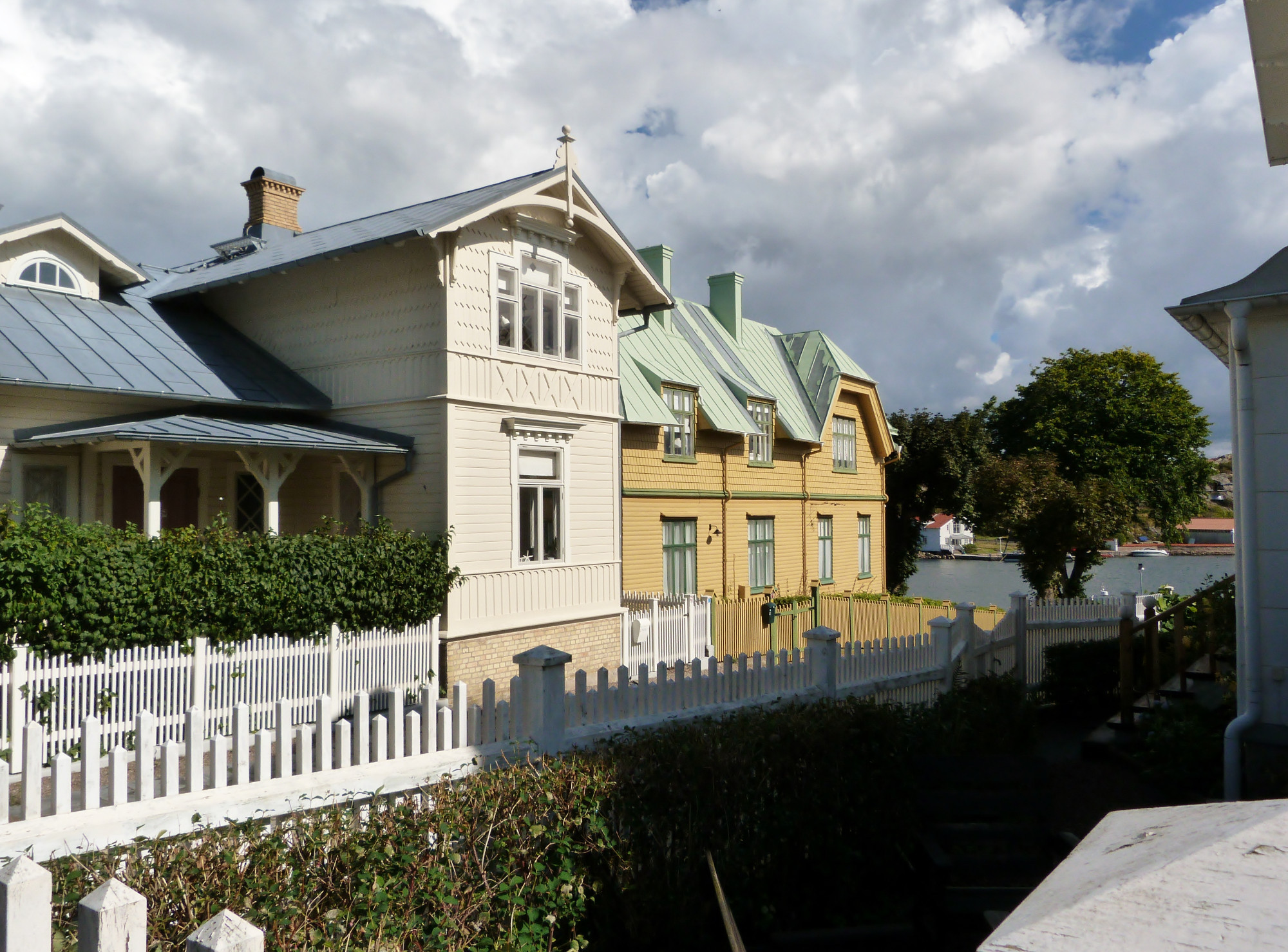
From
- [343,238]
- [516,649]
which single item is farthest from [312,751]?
[343,238]

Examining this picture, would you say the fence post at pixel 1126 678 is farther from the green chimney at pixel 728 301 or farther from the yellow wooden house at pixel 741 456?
the green chimney at pixel 728 301

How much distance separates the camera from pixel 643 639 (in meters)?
17.8

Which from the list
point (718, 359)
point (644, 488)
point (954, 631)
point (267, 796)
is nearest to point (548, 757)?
point (267, 796)

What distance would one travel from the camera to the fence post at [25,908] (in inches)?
123

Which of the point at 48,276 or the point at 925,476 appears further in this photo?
the point at 925,476

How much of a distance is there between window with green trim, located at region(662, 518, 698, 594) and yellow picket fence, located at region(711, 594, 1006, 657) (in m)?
0.95

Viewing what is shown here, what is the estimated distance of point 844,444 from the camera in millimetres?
31000

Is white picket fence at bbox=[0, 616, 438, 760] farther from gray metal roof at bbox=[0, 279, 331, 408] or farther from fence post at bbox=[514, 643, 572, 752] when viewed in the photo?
gray metal roof at bbox=[0, 279, 331, 408]

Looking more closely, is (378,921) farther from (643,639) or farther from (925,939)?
(643,639)

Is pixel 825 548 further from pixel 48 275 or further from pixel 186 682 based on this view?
pixel 186 682

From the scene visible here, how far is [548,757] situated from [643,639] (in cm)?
1164

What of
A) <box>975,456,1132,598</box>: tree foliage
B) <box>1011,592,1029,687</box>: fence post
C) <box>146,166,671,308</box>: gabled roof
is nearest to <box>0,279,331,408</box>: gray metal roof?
<box>146,166,671,308</box>: gabled roof

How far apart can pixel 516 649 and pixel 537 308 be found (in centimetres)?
555

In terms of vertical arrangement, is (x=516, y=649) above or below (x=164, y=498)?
below
